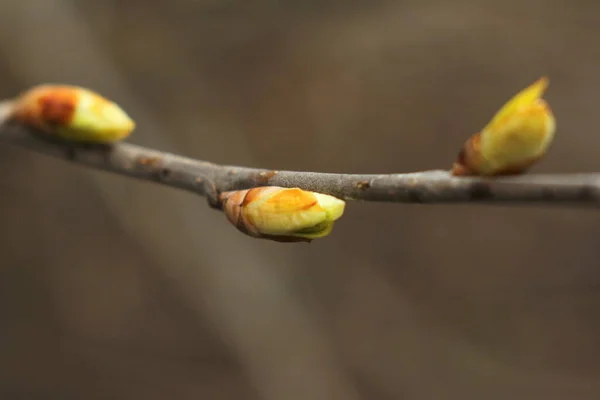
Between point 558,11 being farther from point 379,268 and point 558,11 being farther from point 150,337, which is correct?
point 150,337

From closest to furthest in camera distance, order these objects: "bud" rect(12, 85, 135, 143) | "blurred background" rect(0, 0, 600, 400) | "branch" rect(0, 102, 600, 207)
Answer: "branch" rect(0, 102, 600, 207) → "bud" rect(12, 85, 135, 143) → "blurred background" rect(0, 0, 600, 400)

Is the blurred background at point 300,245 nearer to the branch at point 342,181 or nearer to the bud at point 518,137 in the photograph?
the branch at point 342,181

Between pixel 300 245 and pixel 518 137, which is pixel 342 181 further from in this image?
pixel 300 245

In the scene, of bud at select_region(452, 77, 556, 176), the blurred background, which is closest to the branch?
bud at select_region(452, 77, 556, 176)

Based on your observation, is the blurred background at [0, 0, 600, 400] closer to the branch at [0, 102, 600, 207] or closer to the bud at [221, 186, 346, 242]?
the branch at [0, 102, 600, 207]

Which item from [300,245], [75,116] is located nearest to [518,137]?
[75,116]
